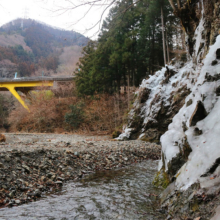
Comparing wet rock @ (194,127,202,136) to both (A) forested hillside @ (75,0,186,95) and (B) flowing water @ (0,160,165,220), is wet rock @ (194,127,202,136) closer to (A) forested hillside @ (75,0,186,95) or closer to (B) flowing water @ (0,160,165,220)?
(B) flowing water @ (0,160,165,220)

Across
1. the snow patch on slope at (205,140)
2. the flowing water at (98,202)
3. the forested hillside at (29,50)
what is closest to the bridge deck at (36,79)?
the forested hillside at (29,50)

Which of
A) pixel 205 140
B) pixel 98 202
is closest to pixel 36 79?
pixel 98 202

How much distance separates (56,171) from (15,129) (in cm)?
2498

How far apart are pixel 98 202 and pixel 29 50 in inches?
3407

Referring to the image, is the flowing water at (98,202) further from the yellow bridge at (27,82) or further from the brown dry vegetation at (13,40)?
the brown dry vegetation at (13,40)

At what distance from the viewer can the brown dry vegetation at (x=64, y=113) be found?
21.0 metres

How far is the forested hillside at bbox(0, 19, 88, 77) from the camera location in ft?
205

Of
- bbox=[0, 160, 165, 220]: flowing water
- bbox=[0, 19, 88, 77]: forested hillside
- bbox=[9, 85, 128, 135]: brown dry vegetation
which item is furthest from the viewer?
bbox=[0, 19, 88, 77]: forested hillside

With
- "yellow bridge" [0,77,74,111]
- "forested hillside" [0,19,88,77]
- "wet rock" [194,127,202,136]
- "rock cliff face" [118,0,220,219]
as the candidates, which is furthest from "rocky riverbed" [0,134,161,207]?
"forested hillside" [0,19,88,77]

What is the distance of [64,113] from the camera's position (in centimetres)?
2694

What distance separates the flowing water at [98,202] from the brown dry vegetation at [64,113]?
13.0m

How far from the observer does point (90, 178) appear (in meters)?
5.70

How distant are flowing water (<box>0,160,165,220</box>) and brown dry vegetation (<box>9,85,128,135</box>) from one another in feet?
42.5

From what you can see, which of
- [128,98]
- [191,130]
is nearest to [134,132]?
[128,98]
